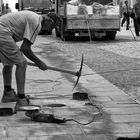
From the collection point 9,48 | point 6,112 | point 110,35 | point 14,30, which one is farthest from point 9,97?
point 110,35

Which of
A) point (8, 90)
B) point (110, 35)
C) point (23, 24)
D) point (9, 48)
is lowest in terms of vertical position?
point (110, 35)

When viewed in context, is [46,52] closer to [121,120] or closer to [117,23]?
[117,23]

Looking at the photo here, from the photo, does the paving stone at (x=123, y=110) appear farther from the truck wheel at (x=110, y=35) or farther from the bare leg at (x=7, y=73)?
the truck wheel at (x=110, y=35)

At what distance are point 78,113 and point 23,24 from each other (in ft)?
5.09

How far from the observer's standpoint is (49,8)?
30016mm

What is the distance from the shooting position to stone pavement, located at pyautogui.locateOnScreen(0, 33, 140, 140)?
18.2ft

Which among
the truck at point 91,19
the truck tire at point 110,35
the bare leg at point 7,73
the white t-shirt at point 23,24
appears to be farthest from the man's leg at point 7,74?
the truck tire at point 110,35

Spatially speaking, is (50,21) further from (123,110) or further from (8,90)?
(123,110)

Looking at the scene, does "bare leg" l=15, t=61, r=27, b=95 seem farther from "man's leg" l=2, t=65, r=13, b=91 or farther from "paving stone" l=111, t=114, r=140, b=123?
"paving stone" l=111, t=114, r=140, b=123

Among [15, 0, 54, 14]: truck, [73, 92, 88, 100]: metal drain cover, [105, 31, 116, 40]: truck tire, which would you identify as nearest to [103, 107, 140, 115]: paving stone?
[73, 92, 88, 100]: metal drain cover

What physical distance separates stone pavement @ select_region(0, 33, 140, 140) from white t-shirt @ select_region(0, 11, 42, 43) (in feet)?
3.40

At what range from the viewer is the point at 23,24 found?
7.06 metres

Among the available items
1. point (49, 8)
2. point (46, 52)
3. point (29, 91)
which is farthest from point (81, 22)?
point (29, 91)

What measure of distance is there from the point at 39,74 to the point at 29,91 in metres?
2.26
